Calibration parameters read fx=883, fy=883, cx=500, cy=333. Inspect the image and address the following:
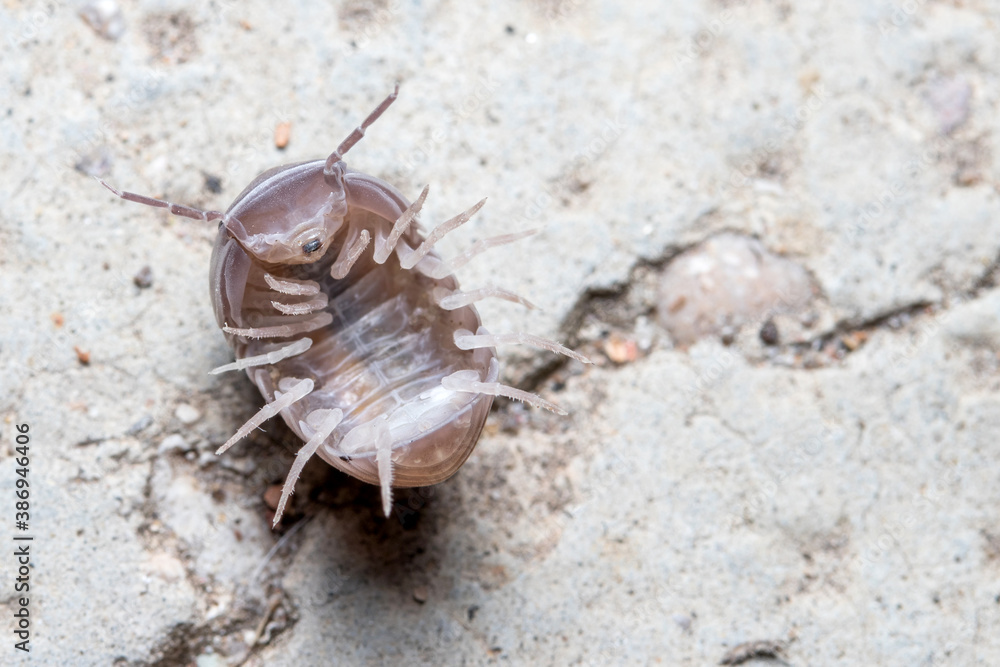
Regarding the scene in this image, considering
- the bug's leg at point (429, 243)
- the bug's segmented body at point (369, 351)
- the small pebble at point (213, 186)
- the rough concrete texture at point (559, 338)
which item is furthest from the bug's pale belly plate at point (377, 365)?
the small pebble at point (213, 186)

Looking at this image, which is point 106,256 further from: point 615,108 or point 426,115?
point 615,108

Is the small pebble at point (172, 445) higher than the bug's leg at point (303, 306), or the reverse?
the bug's leg at point (303, 306)

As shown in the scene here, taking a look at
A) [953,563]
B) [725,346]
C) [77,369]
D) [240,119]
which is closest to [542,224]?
[725,346]

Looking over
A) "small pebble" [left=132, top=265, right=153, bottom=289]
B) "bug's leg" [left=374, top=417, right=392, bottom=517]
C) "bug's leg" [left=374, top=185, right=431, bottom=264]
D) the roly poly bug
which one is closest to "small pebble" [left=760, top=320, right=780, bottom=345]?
the roly poly bug

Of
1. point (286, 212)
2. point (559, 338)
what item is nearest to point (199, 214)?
point (286, 212)

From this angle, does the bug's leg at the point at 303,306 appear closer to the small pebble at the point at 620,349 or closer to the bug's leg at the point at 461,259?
the bug's leg at the point at 461,259

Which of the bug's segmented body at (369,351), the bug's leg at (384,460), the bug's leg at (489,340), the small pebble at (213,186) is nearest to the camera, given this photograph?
the bug's leg at (384,460)

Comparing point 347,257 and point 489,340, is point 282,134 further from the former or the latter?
point 489,340
